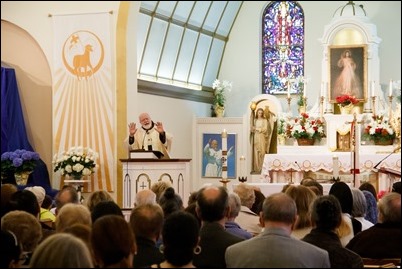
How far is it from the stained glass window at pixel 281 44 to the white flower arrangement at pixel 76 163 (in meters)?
7.61

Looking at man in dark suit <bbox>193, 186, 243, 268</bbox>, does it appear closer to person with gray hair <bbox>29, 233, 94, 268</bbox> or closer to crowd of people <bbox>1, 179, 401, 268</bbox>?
crowd of people <bbox>1, 179, 401, 268</bbox>

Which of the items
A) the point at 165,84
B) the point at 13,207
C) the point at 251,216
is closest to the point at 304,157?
the point at 165,84

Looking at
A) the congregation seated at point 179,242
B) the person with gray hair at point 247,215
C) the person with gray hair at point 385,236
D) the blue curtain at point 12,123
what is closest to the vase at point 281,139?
the blue curtain at point 12,123

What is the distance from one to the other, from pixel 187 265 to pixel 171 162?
733 centimetres

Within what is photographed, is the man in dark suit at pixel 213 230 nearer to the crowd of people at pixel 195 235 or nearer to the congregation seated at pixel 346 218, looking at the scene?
the crowd of people at pixel 195 235

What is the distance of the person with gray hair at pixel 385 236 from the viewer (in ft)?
17.8

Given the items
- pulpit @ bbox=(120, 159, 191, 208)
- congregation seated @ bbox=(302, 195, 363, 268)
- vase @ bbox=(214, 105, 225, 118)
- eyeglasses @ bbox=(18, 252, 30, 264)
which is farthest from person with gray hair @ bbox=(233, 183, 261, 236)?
vase @ bbox=(214, 105, 225, 118)

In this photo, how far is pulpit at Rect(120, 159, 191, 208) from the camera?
448 inches

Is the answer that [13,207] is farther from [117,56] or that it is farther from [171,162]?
[117,56]

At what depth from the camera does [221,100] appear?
1870 cm

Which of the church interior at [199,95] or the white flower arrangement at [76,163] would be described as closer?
the white flower arrangement at [76,163]

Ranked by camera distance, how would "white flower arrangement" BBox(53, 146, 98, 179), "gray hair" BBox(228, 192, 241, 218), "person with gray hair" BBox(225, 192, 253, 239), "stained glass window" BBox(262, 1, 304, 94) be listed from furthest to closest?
1. "stained glass window" BBox(262, 1, 304, 94)
2. "white flower arrangement" BBox(53, 146, 98, 179)
3. "gray hair" BBox(228, 192, 241, 218)
4. "person with gray hair" BBox(225, 192, 253, 239)

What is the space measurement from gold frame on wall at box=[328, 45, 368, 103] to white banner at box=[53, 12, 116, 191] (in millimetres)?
5875

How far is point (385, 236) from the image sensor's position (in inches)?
215
